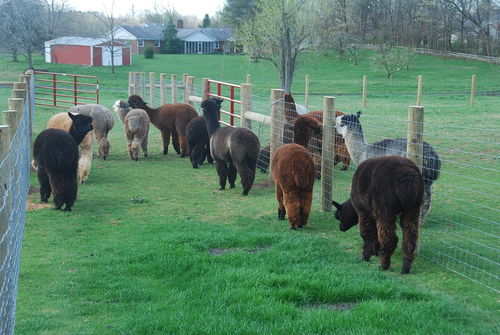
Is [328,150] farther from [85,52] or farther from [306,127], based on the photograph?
[85,52]

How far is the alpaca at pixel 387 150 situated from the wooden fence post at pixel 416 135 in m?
0.83

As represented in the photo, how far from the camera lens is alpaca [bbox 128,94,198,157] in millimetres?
15203

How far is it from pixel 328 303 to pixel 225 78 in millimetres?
46792

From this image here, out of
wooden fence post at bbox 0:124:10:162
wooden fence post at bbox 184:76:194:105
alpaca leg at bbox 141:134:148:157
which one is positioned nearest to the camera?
wooden fence post at bbox 0:124:10:162

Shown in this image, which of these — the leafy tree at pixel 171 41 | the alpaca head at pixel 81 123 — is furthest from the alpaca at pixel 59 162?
the leafy tree at pixel 171 41

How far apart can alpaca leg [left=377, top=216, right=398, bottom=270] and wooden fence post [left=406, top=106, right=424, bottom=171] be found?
2.98 feet

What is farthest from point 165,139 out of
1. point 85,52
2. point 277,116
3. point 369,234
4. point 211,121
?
point 85,52

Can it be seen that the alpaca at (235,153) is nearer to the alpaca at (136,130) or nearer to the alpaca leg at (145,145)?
the alpaca at (136,130)

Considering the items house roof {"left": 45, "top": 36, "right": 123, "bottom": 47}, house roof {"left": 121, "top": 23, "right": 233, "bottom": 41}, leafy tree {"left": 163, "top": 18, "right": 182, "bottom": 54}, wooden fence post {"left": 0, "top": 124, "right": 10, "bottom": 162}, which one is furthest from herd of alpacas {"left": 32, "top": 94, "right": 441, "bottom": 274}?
house roof {"left": 121, "top": 23, "right": 233, "bottom": 41}

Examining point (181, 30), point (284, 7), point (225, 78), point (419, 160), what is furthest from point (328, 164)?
point (181, 30)

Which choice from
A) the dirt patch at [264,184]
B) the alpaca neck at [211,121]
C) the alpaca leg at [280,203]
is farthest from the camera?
the alpaca neck at [211,121]

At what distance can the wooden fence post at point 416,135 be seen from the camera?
6754 millimetres

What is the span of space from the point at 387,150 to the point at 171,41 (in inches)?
3128

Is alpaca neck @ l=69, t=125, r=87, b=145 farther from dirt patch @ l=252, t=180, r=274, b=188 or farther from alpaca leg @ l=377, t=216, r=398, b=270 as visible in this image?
alpaca leg @ l=377, t=216, r=398, b=270
